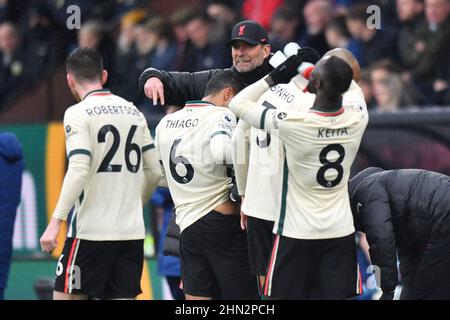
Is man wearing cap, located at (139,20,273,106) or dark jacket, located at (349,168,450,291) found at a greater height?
man wearing cap, located at (139,20,273,106)

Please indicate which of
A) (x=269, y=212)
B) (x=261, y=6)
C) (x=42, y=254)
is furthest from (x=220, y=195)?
(x=261, y=6)

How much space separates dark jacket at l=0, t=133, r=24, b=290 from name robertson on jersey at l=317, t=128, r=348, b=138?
318 cm

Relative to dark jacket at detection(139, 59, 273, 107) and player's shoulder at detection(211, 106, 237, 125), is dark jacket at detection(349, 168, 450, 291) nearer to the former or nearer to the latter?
player's shoulder at detection(211, 106, 237, 125)

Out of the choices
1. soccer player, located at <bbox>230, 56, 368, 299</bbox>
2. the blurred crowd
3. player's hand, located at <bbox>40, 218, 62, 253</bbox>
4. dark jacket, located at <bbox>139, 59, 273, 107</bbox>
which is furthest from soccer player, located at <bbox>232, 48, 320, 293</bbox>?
the blurred crowd

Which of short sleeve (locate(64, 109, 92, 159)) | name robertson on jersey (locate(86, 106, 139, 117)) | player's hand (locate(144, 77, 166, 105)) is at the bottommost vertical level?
short sleeve (locate(64, 109, 92, 159))

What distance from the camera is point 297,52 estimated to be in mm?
7461

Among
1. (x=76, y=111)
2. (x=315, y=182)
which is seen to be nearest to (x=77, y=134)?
(x=76, y=111)

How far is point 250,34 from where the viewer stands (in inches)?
323

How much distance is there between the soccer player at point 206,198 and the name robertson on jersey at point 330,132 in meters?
1.09

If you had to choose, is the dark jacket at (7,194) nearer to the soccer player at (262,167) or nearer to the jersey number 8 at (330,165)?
the soccer player at (262,167)

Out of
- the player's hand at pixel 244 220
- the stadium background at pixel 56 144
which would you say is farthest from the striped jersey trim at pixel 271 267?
the stadium background at pixel 56 144

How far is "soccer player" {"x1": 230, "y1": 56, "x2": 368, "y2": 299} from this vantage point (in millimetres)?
7125

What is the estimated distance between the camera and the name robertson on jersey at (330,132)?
23.4 feet
